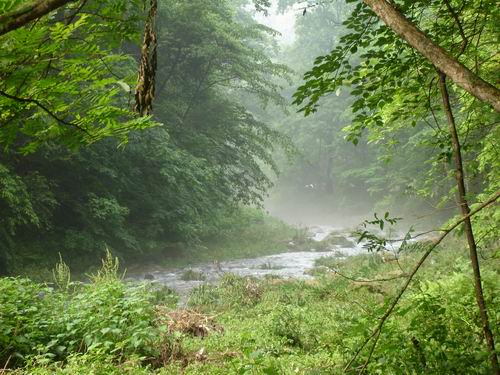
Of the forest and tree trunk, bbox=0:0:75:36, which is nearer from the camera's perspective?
Answer: tree trunk, bbox=0:0:75:36

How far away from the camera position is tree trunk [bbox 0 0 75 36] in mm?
1373

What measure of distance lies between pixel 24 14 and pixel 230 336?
18.5ft

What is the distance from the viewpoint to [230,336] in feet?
20.5

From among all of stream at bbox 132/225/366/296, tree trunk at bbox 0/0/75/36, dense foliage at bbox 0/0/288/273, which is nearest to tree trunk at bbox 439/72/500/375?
tree trunk at bbox 0/0/75/36

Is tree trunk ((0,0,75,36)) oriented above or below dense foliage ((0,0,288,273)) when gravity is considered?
below

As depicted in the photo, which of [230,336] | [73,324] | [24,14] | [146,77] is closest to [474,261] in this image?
[146,77]

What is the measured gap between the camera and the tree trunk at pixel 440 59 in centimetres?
154

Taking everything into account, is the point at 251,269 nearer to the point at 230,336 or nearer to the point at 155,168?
the point at 155,168

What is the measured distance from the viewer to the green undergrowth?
3398 mm

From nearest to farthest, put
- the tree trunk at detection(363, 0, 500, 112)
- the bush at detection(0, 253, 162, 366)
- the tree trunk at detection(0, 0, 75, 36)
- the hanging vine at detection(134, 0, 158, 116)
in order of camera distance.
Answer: the tree trunk at detection(0, 0, 75, 36) → the tree trunk at detection(363, 0, 500, 112) → the hanging vine at detection(134, 0, 158, 116) → the bush at detection(0, 253, 162, 366)

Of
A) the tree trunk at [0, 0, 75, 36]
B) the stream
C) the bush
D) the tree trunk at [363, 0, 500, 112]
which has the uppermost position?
the tree trunk at [363, 0, 500, 112]

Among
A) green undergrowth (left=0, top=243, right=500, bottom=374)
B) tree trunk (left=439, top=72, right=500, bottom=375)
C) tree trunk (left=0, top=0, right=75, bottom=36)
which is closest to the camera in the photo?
tree trunk (left=0, top=0, right=75, bottom=36)

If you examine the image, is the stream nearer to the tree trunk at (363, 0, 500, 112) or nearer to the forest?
the forest

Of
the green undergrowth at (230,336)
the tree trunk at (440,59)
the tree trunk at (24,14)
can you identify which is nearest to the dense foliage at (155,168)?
the green undergrowth at (230,336)
